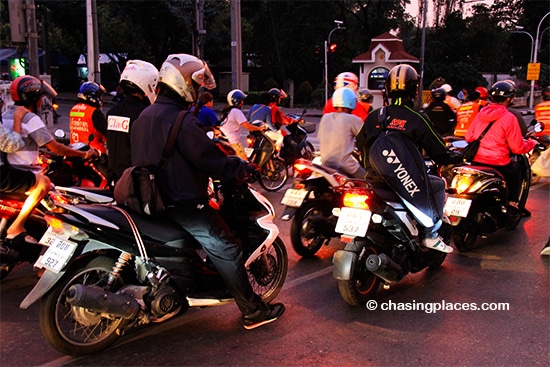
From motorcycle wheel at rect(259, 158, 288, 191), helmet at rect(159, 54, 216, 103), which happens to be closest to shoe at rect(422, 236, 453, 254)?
helmet at rect(159, 54, 216, 103)

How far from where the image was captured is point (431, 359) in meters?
3.55

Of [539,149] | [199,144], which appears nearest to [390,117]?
[199,144]

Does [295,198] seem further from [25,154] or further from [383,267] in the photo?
[25,154]

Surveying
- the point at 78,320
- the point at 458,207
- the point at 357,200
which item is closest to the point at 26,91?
the point at 78,320

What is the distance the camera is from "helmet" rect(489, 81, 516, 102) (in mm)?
5914

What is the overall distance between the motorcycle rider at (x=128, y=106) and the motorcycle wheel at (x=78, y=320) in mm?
1360

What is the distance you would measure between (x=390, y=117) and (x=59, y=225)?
8.78 feet

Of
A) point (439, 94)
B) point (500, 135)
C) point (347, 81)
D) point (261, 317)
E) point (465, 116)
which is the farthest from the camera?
point (439, 94)

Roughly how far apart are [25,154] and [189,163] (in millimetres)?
1996

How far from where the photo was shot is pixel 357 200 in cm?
432

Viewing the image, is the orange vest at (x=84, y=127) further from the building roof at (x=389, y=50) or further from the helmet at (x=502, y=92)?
the building roof at (x=389, y=50)

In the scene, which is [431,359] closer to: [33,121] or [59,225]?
[59,225]

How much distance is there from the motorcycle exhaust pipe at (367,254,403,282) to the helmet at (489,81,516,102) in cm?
272

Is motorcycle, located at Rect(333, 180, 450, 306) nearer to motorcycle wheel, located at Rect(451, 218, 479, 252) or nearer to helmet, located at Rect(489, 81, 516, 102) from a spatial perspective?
motorcycle wheel, located at Rect(451, 218, 479, 252)
